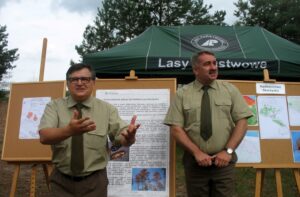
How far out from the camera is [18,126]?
471 centimetres

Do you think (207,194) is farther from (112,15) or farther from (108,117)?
(112,15)

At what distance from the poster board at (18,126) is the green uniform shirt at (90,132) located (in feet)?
5.67

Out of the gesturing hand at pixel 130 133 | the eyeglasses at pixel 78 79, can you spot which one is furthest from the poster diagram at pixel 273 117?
the eyeglasses at pixel 78 79

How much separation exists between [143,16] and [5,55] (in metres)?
11.6

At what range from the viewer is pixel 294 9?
21891mm

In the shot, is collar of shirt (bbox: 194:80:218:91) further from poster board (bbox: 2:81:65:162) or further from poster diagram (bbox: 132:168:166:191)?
poster board (bbox: 2:81:65:162)

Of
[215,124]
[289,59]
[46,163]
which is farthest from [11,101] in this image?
[289,59]

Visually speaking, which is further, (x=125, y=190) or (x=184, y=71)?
(x=184, y=71)

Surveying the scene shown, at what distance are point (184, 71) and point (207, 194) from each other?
2554 millimetres

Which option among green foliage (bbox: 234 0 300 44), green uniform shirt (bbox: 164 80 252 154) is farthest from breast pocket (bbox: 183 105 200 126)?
green foliage (bbox: 234 0 300 44)

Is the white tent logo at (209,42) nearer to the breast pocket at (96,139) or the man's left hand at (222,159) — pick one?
the man's left hand at (222,159)

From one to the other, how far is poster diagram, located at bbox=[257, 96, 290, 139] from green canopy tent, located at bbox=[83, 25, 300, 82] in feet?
3.84

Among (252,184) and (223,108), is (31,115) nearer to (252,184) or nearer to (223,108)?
(223,108)

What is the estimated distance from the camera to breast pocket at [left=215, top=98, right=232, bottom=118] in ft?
11.3
